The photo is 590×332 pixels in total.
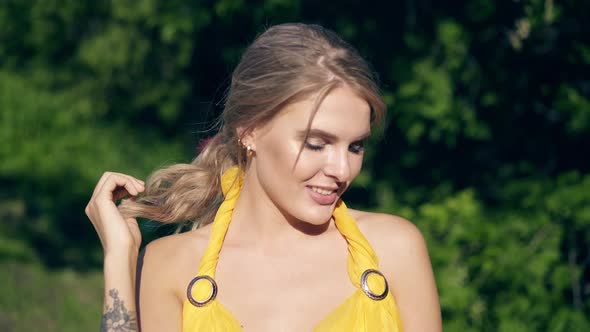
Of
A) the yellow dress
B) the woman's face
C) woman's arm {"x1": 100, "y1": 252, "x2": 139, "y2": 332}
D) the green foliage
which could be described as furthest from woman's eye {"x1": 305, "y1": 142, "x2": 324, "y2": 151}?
the green foliage

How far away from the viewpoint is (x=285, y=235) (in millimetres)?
2861

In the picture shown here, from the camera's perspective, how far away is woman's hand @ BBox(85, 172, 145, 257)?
274 centimetres

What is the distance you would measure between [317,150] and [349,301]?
1.59 feet

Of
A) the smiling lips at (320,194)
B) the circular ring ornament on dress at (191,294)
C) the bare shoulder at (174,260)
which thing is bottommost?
the circular ring ornament on dress at (191,294)

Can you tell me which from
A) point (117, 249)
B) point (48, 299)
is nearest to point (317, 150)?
point (117, 249)

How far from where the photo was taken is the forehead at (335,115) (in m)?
2.52

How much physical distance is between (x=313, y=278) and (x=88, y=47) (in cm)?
659

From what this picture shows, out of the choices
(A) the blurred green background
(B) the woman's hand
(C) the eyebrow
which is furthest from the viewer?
(A) the blurred green background

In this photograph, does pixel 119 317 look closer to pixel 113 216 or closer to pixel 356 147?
pixel 113 216

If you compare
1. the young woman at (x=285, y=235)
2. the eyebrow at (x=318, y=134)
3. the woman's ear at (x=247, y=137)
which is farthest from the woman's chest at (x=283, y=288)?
the eyebrow at (x=318, y=134)

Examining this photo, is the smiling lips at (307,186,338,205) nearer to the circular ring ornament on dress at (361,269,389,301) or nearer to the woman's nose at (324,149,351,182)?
the woman's nose at (324,149,351,182)

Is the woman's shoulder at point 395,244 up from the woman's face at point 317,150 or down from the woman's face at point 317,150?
down

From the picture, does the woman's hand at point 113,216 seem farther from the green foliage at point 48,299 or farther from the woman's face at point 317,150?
the green foliage at point 48,299

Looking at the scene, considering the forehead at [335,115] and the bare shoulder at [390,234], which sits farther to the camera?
the bare shoulder at [390,234]
